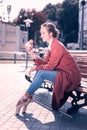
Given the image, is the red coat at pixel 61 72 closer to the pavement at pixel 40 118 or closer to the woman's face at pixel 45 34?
the woman's face at pixel 45 34

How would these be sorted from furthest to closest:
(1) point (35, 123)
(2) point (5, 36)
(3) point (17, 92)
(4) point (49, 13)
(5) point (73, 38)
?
(4) point (49, 13)
(5) point (73, 38)
(2) point (5, 36)
(3) point (17, 92)
(1) point (35, 123)

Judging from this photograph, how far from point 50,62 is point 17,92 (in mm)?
3832

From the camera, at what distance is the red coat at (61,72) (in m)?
5.73

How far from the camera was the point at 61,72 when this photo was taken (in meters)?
5.85

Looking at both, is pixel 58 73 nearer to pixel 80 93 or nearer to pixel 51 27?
pixel 80 93

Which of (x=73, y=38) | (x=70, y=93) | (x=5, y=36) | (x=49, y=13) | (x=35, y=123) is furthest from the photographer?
(x=49, y=13)

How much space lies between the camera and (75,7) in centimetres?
6900

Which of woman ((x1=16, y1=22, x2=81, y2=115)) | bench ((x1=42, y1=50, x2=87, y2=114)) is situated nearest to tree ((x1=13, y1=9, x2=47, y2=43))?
bench ((x1=42, y1=50, x2=87, y2=114))

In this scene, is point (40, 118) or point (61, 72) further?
point (40, 118)

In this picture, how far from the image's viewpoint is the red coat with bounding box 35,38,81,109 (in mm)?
5734

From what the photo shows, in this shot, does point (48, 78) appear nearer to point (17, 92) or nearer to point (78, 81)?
point (78, 81)

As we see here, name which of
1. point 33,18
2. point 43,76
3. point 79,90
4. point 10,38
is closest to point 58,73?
point 43,76

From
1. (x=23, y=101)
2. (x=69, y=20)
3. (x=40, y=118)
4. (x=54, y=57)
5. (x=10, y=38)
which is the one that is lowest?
(x=40, y=118)

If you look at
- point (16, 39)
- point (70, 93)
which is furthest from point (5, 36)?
point (70, 93)
